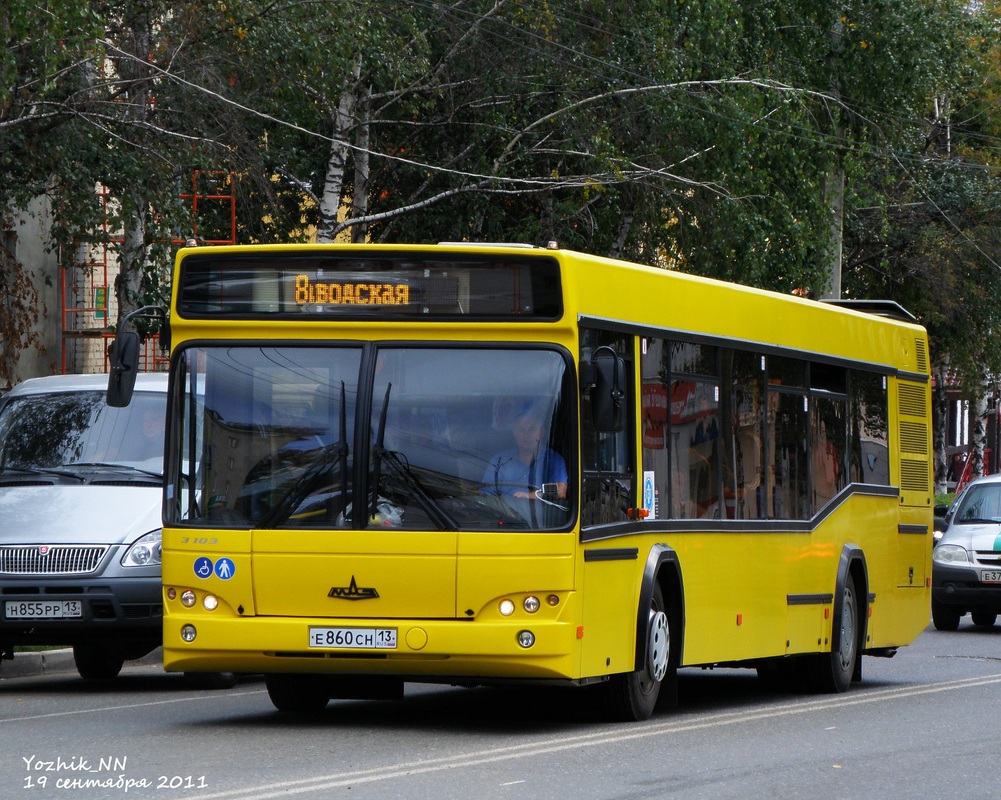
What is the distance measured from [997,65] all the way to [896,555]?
3323 centimetres

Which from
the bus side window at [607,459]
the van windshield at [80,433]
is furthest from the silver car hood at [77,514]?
the bus side window at [607,459]

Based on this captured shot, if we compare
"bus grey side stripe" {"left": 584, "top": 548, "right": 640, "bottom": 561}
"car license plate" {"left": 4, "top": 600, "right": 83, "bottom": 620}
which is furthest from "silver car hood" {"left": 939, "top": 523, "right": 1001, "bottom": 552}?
"car license plate" {"left": 4, "top": 600, "right": 83, "bottom": 620}

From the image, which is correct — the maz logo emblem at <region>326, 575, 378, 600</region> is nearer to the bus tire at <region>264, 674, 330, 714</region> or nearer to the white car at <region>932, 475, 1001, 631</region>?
the bus tire at <region>264, 674, 330, 714</region>

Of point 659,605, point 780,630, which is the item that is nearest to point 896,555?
point 780,630

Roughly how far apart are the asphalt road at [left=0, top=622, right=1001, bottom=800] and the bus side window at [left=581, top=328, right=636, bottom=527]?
3.93 ft

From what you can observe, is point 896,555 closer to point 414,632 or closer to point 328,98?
point 414,632

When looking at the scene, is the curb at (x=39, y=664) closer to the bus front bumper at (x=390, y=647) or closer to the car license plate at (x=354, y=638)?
A: the bus front bumper at (x=390, y=647)

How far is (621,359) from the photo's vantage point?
34.9 feet

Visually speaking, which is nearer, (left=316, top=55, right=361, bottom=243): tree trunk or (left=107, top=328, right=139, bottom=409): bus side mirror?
(left=107, top=328, right=139, bottom=409): bus side mirror

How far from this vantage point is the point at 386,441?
993 centimetres

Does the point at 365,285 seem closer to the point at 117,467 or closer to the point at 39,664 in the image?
the point at 117,467

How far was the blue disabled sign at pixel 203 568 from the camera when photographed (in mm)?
10055

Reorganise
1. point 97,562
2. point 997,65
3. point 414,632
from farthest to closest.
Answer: point 997,65 < point 97,562 < point 414,632

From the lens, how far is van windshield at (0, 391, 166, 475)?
548 inches
